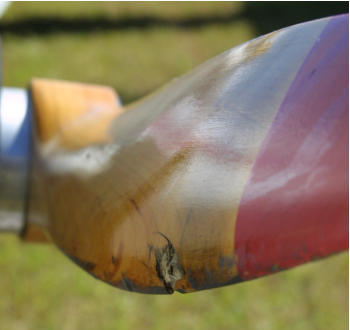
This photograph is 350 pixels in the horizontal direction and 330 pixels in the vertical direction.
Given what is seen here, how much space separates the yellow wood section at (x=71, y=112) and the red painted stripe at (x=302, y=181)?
0.19 meters

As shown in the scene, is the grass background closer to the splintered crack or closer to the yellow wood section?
the yellow wood section

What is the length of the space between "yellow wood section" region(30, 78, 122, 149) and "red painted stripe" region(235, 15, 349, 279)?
186 millimetres

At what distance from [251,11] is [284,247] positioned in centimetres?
166

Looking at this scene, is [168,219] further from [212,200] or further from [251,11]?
[251,11]

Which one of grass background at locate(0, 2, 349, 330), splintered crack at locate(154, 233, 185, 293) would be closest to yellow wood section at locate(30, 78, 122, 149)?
splintered crack at locate(154, 233, 185, 293)

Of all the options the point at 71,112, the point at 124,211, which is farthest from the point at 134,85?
the point at 124,211

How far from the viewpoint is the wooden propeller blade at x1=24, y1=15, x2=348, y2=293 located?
0.24m

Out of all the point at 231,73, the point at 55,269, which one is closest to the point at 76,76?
the point at 55,269

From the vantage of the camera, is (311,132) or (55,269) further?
(55,269)

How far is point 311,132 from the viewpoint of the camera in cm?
24

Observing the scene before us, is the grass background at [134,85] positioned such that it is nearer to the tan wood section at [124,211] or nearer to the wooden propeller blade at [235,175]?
the tan wood section at [124,211]

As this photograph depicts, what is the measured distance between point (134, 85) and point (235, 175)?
51.7 inches

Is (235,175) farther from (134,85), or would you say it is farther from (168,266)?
(134,85)

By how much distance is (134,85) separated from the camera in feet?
5.02
